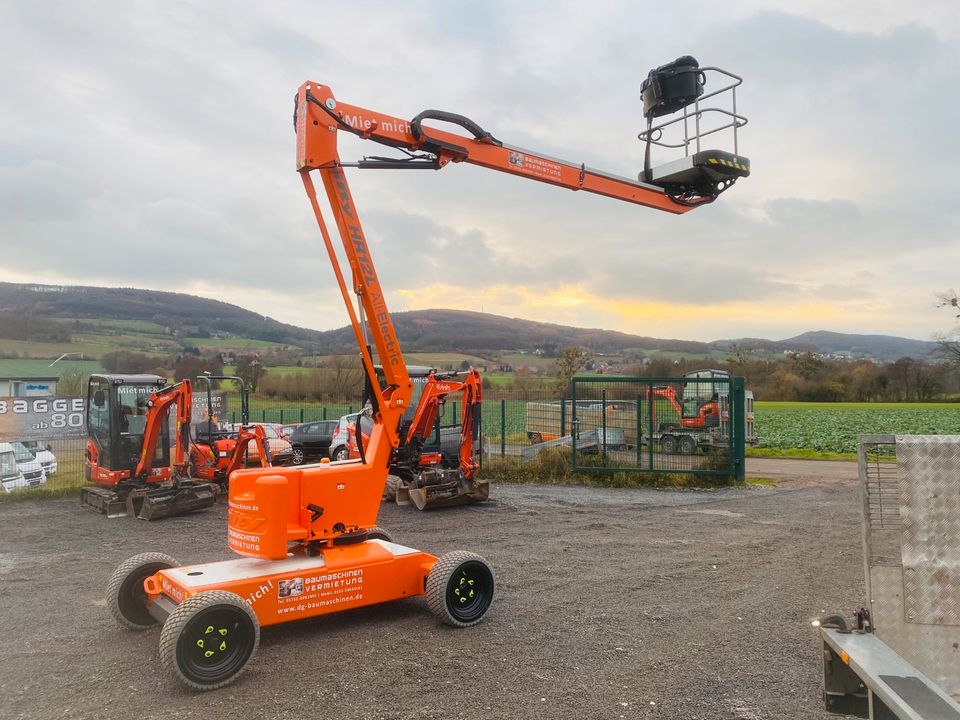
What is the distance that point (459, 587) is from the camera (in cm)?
610

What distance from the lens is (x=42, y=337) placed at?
34500 mm

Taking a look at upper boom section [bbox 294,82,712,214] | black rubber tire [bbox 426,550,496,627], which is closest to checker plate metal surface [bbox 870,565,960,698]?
black rubber tire [bbox 426,550,496,627]

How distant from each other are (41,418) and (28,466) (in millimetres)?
1256

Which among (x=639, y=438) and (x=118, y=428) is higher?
(x=118, y=428)

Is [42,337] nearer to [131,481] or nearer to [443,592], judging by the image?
[131,481]

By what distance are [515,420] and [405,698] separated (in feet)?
45.2

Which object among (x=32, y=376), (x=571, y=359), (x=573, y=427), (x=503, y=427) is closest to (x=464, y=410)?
(x=573, y=427)

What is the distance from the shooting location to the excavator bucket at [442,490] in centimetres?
1219

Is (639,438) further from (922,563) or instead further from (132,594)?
(922,563)

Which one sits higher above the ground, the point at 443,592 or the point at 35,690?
the point at 443,592

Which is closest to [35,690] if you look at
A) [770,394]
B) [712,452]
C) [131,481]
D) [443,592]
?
[443,592]

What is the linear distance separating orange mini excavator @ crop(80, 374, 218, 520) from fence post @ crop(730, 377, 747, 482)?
1043 centimetres

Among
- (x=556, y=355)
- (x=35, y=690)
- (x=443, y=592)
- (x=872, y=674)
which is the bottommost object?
(x=35, y=690)

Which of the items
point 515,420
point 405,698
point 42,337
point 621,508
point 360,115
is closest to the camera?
point 405,698
